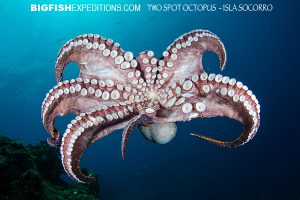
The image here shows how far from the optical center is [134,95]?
12.3 ft

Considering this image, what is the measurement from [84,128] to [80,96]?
1.93 feet

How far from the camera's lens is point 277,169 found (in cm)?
3300

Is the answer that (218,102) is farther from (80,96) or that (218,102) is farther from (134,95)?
(80,96)

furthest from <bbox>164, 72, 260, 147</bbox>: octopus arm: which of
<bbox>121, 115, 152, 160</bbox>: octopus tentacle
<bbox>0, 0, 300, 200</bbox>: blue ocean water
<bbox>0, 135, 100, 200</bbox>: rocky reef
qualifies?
<bbox>0, 0, 300, 200</bbox>: blue ocean water

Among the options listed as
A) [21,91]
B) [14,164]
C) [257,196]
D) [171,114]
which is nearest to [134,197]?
[257,196]

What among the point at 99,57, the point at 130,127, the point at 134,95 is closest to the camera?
the point at 130,127

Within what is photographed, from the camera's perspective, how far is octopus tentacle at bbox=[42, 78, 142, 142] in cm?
365

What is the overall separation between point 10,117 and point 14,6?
2444 cm

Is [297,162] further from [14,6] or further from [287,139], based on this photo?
[14,6]

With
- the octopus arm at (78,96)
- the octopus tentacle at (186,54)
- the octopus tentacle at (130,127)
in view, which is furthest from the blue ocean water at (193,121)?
the octopus tentacle at (130,127)

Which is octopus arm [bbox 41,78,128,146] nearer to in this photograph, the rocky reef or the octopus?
the octopus

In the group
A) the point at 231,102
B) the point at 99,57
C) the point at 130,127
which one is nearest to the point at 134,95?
the point at 130,127

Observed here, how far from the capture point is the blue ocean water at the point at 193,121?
30.0 m

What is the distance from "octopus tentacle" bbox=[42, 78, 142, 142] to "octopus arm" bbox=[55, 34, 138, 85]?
21 cm
